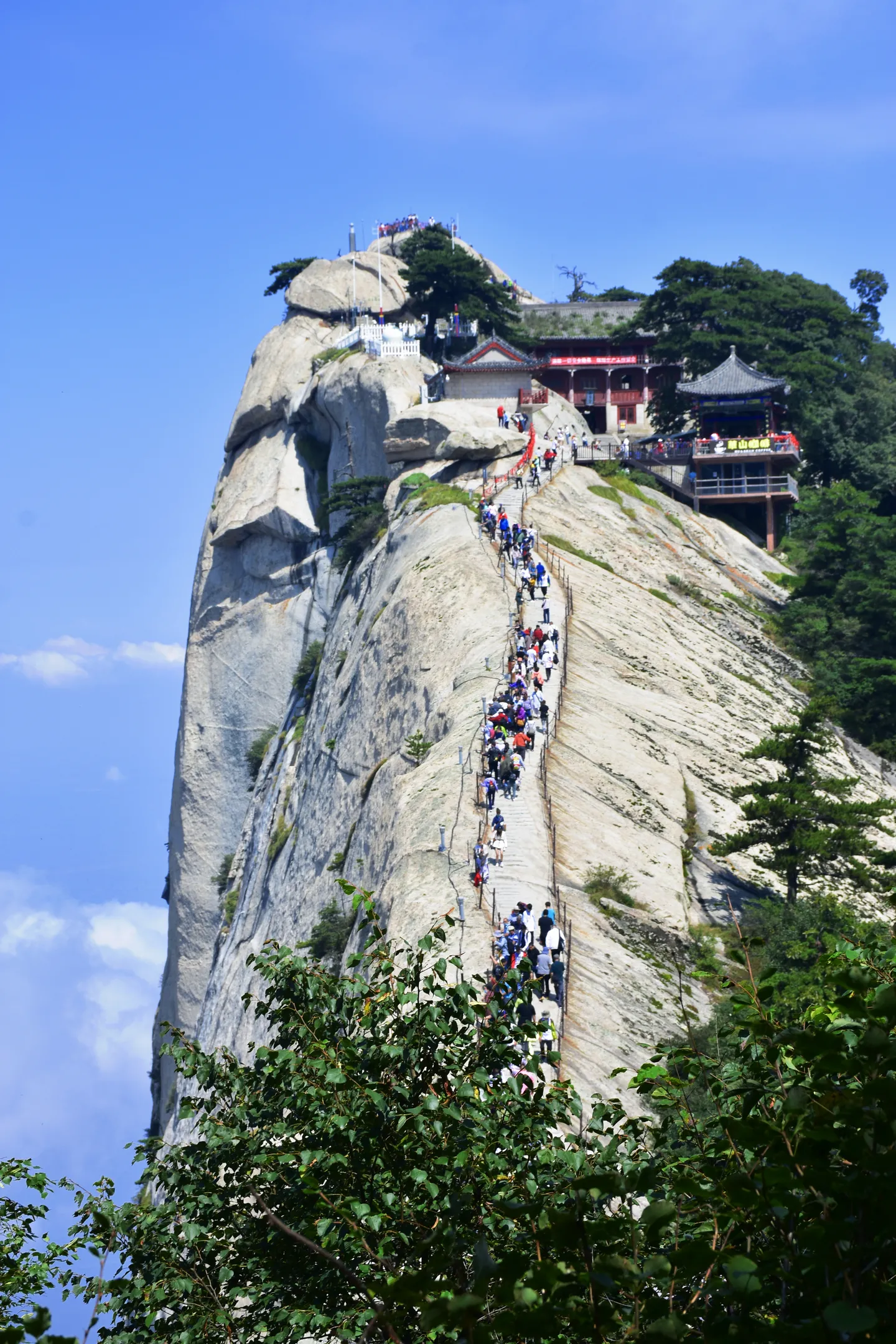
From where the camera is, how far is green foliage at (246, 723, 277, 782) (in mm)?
72312

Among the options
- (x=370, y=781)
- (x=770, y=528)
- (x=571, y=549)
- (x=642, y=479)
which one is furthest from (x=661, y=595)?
(x=770, y=528)

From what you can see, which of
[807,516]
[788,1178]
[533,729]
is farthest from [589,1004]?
[807,516]

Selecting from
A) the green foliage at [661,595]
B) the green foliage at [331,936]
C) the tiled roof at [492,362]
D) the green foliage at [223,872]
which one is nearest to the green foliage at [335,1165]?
the green foliage at [331,936]

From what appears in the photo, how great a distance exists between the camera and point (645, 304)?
71.6 meters

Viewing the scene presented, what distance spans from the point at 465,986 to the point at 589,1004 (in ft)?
40.9

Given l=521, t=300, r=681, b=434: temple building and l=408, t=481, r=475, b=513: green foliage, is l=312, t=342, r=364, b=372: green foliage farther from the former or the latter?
l=408, t=481, r=475, b=513: green foliage

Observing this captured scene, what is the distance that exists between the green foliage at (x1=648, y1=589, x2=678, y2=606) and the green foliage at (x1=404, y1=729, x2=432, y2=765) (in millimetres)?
14323

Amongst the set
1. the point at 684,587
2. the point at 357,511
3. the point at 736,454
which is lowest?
the point at 684,587

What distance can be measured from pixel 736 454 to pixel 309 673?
2140 cm

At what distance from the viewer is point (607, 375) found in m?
73.0

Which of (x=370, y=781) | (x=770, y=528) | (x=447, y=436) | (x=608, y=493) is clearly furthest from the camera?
(x=770, y=528)

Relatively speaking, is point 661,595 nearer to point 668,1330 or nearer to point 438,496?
point 438,496

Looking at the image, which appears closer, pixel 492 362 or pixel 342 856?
pixel 342 856

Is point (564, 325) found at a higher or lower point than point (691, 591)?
higher
